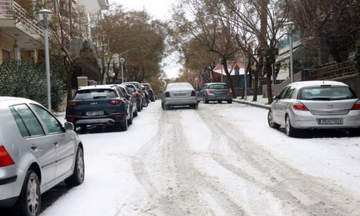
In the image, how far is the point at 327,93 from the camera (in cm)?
1289

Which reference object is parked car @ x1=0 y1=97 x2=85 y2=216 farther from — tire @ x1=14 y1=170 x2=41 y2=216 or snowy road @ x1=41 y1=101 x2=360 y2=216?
snowy road @ x1=41 y1=101 x2=360 y2=216

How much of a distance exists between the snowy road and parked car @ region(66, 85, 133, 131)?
5.66ft

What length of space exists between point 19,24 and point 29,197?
64.5 ft

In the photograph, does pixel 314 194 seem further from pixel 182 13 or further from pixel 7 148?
pixel 182 13

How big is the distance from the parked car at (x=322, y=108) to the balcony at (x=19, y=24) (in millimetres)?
14692

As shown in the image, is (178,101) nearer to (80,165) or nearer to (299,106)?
(299,106)

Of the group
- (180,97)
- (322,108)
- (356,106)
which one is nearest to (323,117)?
(322,108)

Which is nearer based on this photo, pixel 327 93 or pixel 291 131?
pixel 327 93

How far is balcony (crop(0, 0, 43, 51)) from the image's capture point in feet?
74.5

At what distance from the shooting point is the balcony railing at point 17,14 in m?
23.1

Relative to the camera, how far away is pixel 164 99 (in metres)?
26.8

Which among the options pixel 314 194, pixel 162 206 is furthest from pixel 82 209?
pixel 314 194

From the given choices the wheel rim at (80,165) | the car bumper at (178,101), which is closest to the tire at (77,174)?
the wheel rim at (80,165)

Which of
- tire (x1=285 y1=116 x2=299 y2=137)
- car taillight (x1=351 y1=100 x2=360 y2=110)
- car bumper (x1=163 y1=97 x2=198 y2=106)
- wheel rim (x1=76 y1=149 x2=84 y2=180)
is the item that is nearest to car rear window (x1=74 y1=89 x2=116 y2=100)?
tire (x1=285 y1=116 x2=299 y2=137)
